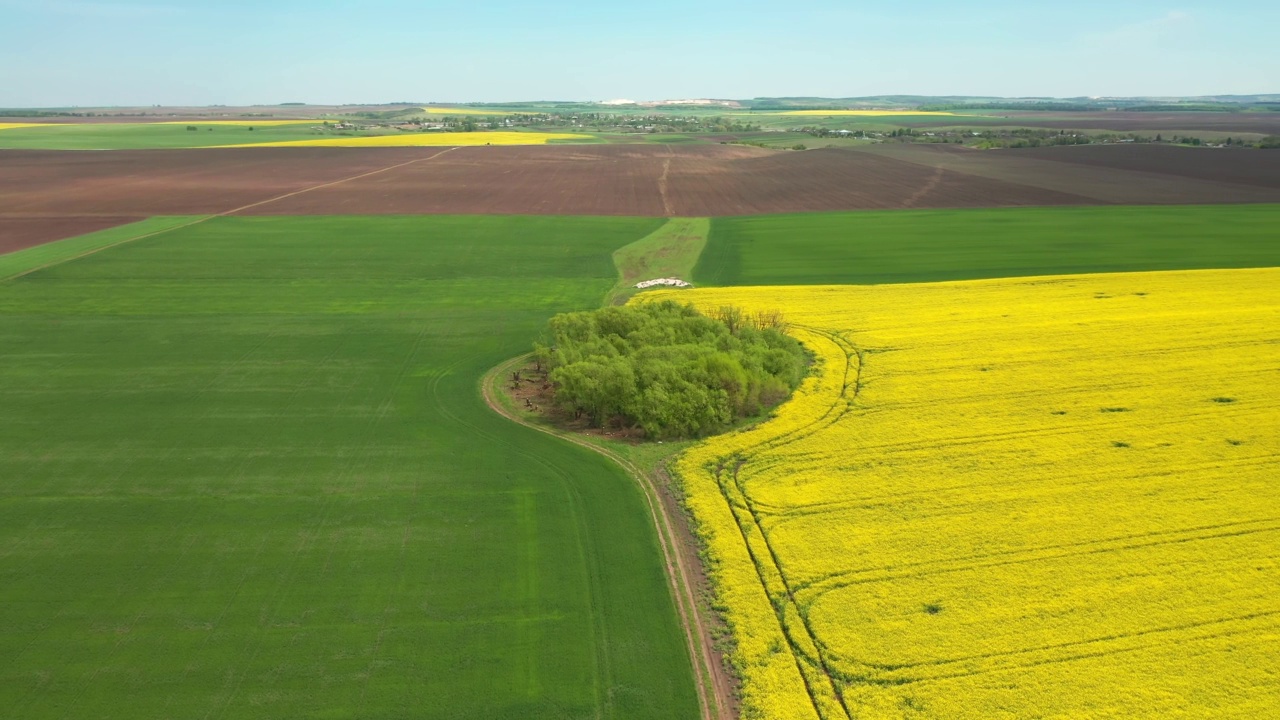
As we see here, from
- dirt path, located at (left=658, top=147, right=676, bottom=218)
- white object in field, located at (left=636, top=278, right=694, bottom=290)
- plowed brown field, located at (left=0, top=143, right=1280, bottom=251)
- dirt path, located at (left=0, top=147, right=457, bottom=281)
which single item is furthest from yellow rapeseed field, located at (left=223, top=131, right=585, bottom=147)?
white object in field, located at (left=636, top=278, right=694, bottom=290)

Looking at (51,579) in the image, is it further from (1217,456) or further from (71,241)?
(71,241)

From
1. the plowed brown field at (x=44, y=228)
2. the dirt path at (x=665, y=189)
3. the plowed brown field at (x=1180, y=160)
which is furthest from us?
the plowed brown field at (x=1180, y=160)

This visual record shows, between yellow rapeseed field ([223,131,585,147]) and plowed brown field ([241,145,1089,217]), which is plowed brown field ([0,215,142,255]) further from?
yellow rapeseed field ([223,131,585,147])

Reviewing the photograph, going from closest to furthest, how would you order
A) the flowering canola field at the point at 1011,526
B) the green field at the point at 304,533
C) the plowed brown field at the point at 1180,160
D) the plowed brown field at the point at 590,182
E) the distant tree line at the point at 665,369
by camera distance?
the flowering canola field at the point at 1011,526 < the green field at the point at 304,533 < the distant tree line at the point at 665,369 < the plowed brown field at the point at 590,182 < the plowed brown field at the point at 1180,160

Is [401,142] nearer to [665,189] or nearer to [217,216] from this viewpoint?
[665,189]

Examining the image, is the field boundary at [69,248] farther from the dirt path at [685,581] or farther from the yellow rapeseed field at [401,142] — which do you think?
the yellow rapeseed field at [401,142]

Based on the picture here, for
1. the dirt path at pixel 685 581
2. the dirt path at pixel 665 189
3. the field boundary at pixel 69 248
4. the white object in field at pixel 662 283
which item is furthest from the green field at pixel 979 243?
the field boundary at pixel 69 248

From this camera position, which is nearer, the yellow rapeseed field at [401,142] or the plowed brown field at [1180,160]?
the plowed brown field at [1180,160]
